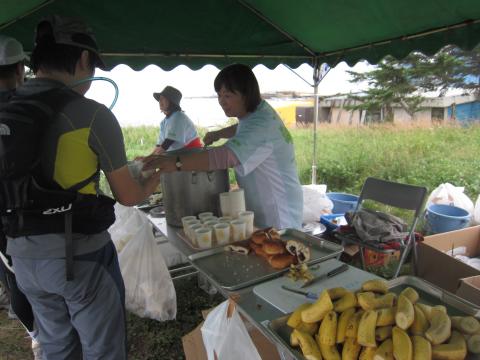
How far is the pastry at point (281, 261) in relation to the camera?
123 cm

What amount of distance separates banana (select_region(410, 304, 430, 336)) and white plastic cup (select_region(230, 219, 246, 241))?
2.73 feet

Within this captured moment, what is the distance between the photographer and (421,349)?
681mm

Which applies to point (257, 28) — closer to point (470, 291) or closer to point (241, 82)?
point (241, 82)

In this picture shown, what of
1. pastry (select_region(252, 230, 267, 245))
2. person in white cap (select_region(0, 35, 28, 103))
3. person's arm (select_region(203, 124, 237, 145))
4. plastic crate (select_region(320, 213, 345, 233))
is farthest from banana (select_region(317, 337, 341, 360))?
plastic crate (select_region(320, 213, 345, 233))

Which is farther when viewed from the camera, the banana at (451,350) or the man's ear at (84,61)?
the man's ear at (84,61)

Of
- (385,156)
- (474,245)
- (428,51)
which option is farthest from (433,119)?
(428,51)

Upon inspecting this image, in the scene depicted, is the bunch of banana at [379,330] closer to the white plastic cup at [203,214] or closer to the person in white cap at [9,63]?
the white plastic cup at [203,214]

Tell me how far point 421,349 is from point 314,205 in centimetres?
280

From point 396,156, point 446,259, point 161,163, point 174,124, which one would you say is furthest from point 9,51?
point 396,156

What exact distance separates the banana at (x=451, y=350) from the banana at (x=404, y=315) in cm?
7

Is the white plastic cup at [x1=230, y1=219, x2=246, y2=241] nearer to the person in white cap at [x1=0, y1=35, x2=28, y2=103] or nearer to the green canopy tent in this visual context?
the person in white cap at [x1=0, y1=35, x2=28, y2=103]

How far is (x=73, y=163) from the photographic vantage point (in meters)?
1.03

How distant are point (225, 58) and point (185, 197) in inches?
76.7


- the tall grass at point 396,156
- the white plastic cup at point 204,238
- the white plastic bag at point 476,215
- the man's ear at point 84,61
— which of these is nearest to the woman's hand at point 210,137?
the white plastic cup at point 204,238
